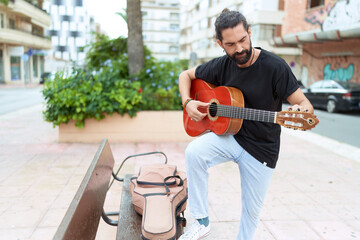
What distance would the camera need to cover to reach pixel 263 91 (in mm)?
2236

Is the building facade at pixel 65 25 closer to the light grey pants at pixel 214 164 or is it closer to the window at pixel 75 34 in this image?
the window at pixel 75 34

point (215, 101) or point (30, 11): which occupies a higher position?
point (30, 11)

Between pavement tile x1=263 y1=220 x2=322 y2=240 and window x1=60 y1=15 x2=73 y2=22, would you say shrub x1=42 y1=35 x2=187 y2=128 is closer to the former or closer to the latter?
pavement tile x1=263 y1=220 x2=322 y2=240

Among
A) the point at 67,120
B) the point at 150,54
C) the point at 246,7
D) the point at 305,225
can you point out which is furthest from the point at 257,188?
the point at 246,7

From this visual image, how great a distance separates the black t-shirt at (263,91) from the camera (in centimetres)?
218

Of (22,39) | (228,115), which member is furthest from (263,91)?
(22,39)

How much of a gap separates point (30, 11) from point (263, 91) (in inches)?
1530

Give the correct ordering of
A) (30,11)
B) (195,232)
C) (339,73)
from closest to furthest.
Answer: (195,232) < (339,73) < (30,11)

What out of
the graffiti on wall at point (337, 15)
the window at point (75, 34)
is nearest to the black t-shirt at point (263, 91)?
the graffiti on wall at point (337, 15)

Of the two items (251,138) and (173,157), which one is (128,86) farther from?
(251,138)

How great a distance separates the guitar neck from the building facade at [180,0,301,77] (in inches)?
328

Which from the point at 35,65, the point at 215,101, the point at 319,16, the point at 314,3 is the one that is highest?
the point at 314,3

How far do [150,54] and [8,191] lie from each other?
18.6 feet

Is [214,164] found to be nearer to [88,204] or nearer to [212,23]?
[88,204]
